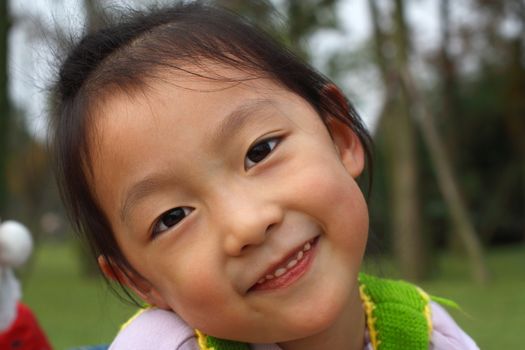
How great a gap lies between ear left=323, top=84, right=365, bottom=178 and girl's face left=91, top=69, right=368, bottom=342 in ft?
0.56

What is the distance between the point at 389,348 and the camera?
1575 millimetres

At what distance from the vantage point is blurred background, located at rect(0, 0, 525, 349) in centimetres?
260

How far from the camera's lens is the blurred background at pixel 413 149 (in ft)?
8.53

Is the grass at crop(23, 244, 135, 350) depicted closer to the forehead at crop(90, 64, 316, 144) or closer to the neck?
the neck

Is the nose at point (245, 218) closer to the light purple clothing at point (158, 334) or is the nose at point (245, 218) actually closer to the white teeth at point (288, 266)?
the white teeth at point (288, 266)

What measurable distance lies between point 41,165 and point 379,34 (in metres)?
8.61

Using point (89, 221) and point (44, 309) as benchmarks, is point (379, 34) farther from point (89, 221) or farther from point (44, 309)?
point (89, 221)

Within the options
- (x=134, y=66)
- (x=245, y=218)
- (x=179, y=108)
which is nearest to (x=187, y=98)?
(x=179, y=108)

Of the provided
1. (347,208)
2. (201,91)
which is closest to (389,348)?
(347,208)

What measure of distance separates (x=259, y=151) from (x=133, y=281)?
0.37 m

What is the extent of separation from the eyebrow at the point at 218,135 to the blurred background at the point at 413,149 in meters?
0.45

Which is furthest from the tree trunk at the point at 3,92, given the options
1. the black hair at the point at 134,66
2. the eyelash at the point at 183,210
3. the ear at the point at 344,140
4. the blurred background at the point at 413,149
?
the eyelash at the point at 183,210

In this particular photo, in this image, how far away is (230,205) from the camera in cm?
120

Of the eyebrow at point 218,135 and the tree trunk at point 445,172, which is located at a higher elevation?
the eyebrow at point 218,135
